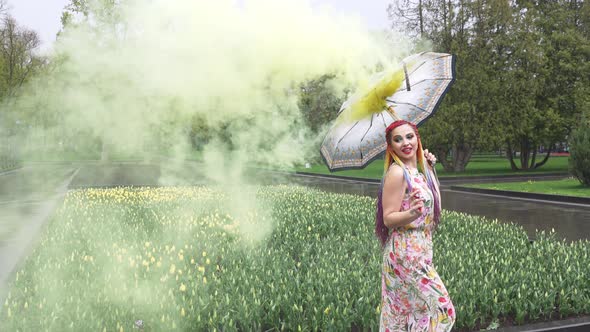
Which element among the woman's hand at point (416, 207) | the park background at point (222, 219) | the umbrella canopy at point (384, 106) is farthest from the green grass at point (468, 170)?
the woman's hand at point (416, 207)

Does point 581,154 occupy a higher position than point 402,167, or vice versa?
point 402,167

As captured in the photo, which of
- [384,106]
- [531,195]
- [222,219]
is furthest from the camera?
[531,195]

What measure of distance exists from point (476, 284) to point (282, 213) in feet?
16.9

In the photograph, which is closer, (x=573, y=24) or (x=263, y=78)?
(x=263, y=78)

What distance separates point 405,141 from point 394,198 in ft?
1.21

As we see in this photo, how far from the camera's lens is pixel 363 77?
16.4ft

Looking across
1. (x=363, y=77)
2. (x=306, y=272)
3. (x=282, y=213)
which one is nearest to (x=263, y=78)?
(x=363, y=77)

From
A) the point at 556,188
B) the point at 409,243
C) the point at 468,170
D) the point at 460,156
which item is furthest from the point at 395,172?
the point at 468,170

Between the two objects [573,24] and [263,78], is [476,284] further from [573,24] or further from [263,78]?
[573,24]

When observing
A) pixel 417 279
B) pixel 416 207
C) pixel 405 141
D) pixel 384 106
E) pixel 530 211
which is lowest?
pixel 530 211

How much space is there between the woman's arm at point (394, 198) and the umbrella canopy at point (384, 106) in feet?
2.44

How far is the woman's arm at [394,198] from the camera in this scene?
3156mm

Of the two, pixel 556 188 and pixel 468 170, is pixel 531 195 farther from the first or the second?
pixel 468 170

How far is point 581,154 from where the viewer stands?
17359mm
